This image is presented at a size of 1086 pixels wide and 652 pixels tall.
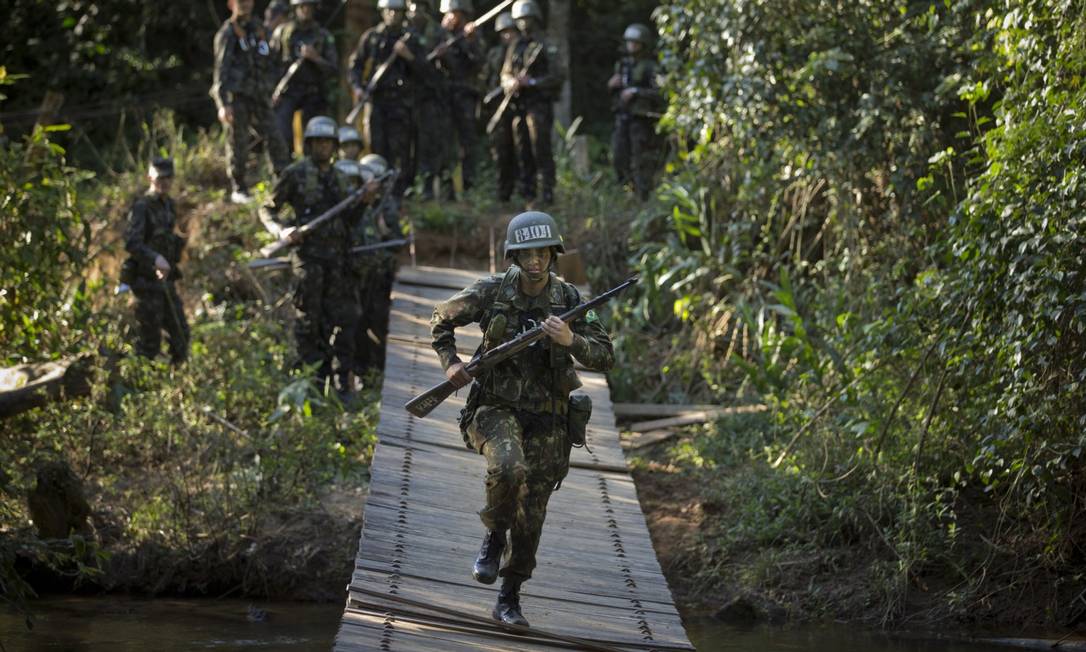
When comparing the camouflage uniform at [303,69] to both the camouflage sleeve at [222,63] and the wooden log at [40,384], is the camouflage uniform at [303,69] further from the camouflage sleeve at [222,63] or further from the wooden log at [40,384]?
the wooden log at [40,384]

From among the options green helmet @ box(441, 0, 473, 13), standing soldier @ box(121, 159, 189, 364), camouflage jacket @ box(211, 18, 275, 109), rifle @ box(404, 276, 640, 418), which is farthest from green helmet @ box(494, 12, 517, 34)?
rifle @ box(404, 276, 640, 418)

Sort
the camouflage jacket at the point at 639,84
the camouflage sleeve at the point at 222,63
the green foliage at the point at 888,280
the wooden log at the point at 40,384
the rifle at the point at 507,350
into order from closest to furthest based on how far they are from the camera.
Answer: the rifle at the point at 507,350 < the green foliage at the point at 888,280 < the wooden log at the point at 40,384 < the camouflage sleeve at the point at 222,63 < the camouflage jacket at the point at 639,84

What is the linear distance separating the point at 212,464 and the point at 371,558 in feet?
11.5

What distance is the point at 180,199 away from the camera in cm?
1504

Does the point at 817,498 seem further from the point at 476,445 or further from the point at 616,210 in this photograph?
the point at 616,210

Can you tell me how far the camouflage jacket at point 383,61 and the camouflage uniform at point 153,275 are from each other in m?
3.31

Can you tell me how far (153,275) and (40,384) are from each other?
70.0 inches

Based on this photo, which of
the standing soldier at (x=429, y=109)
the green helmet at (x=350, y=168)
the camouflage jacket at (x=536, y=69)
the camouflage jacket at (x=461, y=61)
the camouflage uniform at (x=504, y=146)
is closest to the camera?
the green helmet at (x=350, y=168)

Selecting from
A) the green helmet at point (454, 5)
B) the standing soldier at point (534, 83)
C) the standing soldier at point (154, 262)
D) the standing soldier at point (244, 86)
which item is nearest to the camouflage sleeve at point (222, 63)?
the standing soldier at point (244, 86)

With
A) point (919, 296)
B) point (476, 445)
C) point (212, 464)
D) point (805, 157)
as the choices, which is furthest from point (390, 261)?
point (476, 445)

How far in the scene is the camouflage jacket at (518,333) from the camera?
6.85 m

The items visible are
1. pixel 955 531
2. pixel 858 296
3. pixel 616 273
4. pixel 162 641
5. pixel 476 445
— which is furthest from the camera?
pixel 616 273

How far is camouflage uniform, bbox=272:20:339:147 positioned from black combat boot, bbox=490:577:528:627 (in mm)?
8650

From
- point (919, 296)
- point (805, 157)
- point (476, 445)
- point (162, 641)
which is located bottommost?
point (162, 641)
